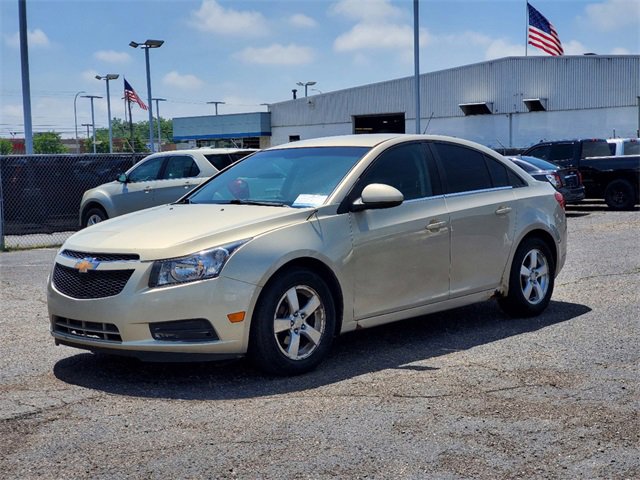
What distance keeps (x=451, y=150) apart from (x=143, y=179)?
10707 millimetres

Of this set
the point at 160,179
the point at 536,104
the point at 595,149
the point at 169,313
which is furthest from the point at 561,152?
the point at 536,104

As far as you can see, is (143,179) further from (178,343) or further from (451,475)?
(451,475)

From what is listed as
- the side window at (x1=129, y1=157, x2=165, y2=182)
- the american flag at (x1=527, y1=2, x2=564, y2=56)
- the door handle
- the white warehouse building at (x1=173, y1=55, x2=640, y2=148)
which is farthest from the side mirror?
the white warehouse building at (x1=173, y1=55, x2=640, y2=148)

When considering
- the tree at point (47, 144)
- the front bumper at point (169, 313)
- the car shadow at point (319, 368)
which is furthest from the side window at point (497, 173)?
the tree at point (47, 144)

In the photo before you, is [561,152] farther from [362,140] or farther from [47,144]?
[47,144]

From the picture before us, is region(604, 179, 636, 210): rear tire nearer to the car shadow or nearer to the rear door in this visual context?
the car shadow

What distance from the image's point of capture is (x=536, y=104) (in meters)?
42.8

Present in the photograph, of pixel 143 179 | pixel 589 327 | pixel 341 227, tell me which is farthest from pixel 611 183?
pixel 341 227

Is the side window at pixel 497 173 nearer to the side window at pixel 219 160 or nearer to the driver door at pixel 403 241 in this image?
the driver door at pixel 403 241

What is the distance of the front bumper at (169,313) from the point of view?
18.4ft

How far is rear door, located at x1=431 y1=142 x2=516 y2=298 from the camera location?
7180 millimetres

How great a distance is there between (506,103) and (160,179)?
30.2 metres

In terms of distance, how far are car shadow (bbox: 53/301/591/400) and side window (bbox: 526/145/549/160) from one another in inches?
640

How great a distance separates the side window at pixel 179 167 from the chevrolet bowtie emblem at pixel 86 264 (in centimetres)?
1118
